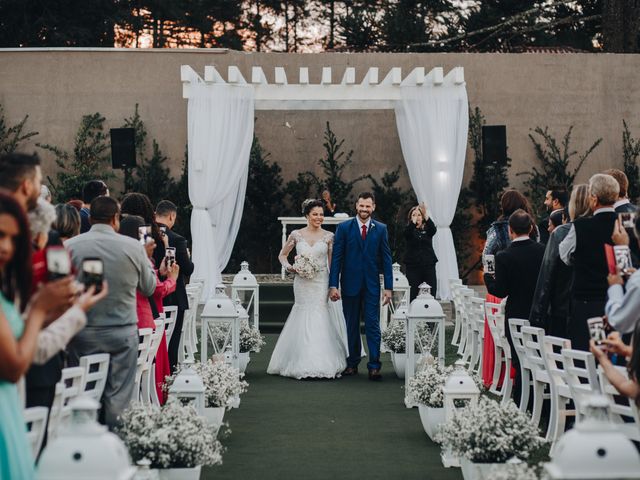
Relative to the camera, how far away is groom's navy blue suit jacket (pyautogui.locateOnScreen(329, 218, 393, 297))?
955 centimetres

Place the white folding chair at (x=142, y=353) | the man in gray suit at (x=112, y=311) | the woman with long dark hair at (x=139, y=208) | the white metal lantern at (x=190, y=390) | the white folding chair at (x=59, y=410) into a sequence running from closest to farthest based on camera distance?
the white folding chair at (x=59, y=410)
the man in gray suit at (x=112, y=311)
the white metal lantern at (x=190, y=390)
the white folding chair at (x=142, y=353)
the woman with long dark hair at (x=139, y=208)

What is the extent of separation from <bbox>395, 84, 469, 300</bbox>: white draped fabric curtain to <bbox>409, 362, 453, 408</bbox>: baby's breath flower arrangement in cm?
715

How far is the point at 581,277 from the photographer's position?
6.22 metres

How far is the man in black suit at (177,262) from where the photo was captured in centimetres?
800

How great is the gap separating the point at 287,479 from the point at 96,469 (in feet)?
9.92

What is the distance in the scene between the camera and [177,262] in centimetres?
802

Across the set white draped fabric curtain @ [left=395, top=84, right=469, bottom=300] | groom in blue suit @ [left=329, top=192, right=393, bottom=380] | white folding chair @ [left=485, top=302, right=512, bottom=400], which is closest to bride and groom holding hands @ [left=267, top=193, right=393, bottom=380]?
groom in blue suit @ [left=329, top=192, right=393, bottom=380]

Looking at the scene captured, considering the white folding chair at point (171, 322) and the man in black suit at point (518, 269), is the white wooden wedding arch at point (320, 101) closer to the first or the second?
the white folding chair at point (171, 322)

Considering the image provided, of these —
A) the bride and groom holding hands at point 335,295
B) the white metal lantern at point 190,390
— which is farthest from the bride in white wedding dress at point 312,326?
the white metal lantern at point 190,390

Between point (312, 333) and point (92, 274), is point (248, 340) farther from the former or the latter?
point (92, 274)

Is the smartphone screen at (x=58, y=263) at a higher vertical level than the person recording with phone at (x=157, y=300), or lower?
higher

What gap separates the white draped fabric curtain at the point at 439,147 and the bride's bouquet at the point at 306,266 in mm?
4441

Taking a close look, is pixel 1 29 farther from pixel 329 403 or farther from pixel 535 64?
pixel 329 403

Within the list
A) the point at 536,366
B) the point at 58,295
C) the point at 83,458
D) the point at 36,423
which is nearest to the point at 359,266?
the point at 536,366
